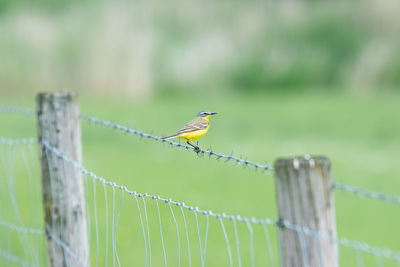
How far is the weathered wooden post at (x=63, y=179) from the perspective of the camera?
11.3 feet

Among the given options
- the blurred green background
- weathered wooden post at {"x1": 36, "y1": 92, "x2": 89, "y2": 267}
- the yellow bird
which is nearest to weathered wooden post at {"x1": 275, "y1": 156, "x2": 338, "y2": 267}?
the yellow bird

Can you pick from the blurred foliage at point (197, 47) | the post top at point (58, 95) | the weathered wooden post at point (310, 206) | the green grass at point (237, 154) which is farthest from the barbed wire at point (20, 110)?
the blurred foliage at point (197, 47)

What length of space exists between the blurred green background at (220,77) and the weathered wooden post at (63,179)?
7348mm

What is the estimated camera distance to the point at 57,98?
346 centimetres

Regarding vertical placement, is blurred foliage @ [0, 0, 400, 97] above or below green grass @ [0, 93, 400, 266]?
above

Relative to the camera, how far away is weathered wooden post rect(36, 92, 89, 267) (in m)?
3.46

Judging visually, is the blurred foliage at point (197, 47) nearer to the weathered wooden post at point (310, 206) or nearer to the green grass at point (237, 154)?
the green grass at point (237, 154)

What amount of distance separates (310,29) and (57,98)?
59.1 feet

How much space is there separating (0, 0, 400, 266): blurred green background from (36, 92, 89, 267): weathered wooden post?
735cm

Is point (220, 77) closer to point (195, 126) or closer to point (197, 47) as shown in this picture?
point (197, 47)

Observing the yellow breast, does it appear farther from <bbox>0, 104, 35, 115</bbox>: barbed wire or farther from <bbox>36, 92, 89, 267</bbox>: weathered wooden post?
<bbox>0, 104, 35, 115</bbox>: barbed wire

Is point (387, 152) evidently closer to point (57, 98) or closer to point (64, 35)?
point (64, 35)

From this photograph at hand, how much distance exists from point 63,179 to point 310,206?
177 cm

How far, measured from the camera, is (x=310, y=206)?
2.00 m
